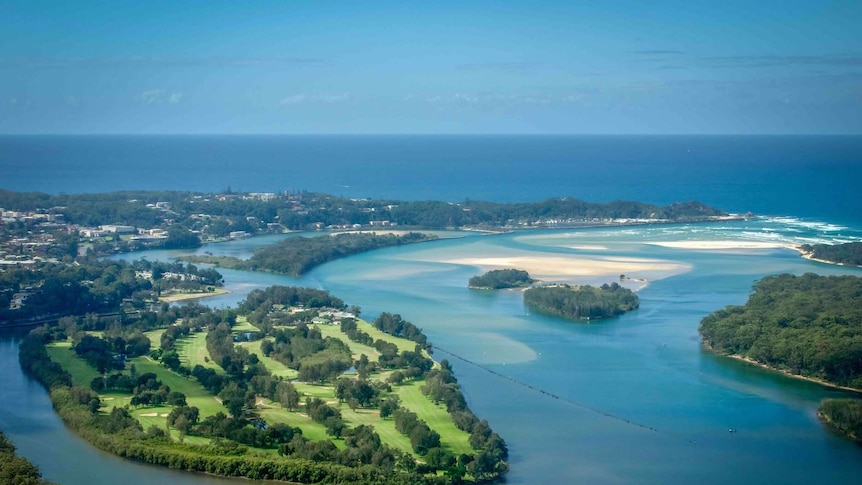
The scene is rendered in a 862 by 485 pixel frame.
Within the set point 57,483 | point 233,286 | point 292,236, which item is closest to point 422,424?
point 57,483

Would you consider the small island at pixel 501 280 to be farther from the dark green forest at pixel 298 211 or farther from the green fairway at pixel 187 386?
the dark green forest at pixel 298 211

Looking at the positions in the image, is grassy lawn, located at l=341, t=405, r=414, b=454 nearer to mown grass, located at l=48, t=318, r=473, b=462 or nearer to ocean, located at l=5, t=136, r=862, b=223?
mown grass, located at l=48, t=318, r=473, b=462

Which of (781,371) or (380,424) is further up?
(781,371)

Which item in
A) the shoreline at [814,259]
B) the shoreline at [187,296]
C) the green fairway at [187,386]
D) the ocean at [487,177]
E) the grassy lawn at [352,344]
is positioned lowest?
the green fairway at [187,386]

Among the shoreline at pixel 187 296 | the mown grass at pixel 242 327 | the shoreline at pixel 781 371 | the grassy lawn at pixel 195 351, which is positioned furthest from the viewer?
the shoreline at pixel 187 296

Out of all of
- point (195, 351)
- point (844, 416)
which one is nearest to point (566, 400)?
point (844, 416)

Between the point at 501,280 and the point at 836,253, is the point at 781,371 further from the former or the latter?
the point at 836,253

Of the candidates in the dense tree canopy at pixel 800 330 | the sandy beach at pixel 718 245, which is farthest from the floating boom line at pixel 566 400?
the sandy beach at pixel 718 245

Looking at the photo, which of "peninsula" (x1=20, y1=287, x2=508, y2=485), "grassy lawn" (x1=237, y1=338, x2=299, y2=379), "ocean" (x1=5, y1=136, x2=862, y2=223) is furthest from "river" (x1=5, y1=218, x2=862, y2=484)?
"ocean" (x1=5, y1=136, x2=862, y2=223)
